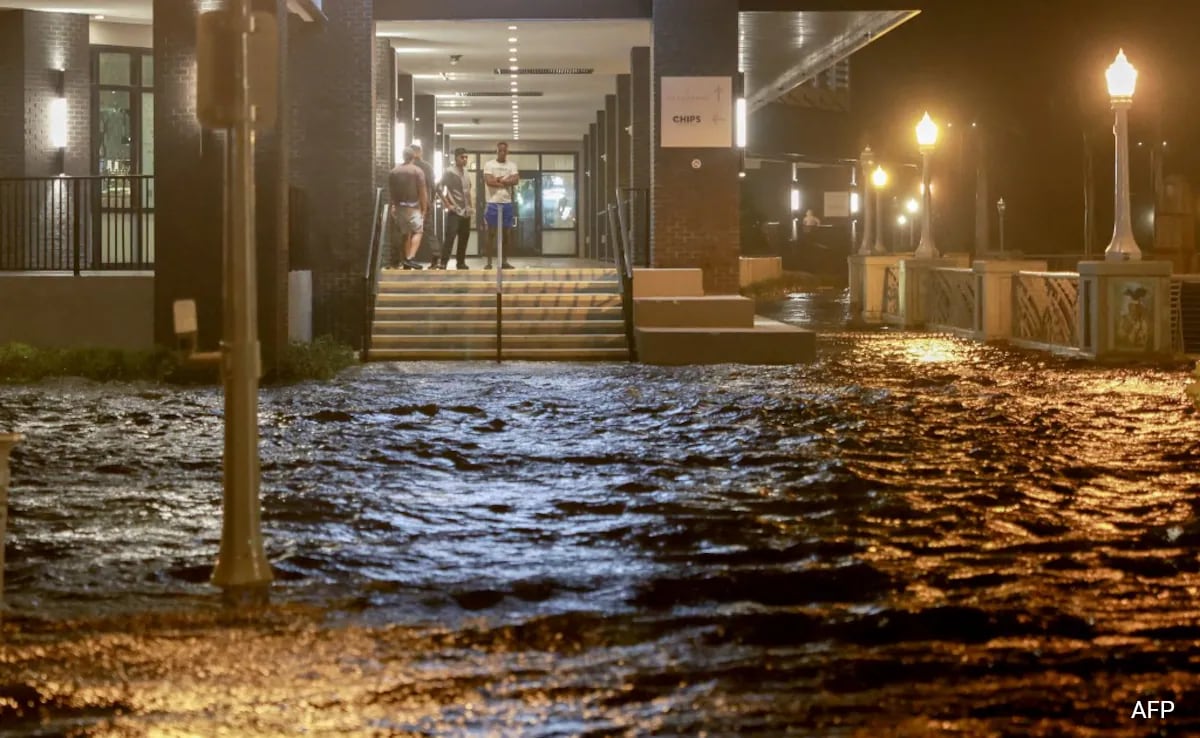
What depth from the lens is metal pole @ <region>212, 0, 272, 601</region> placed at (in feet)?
25.3

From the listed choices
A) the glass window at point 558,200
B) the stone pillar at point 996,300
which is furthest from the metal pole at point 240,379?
the glass window at point 558,200

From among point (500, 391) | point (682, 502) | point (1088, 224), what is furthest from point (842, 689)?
point (1088, 224)

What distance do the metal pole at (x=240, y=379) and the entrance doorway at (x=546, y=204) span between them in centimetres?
3888

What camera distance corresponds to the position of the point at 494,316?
2348cm

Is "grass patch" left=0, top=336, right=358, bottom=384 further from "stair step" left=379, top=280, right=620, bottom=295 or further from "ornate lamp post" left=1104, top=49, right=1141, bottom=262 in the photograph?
"ornate lamp post" left=1104, top=49, right=1141, bottom=262

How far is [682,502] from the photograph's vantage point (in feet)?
33.8

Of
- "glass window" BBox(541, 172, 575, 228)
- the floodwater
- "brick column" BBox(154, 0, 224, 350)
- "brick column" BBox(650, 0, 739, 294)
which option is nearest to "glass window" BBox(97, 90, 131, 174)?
"brick column" BBox(154, 0, 224, 350)

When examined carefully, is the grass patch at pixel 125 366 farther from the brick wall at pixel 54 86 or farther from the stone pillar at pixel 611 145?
the stone pillar at pixel 611 145

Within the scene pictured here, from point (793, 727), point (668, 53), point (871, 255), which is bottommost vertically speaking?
point (793, 727)

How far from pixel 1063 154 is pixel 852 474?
5710 centimetres

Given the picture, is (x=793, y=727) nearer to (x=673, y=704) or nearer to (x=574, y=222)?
(x=673, y=704)

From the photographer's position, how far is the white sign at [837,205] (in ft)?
220

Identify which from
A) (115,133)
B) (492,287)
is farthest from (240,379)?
(115,133)

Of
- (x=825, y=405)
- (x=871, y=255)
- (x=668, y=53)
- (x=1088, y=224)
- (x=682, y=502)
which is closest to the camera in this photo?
(x=682, y=502)
